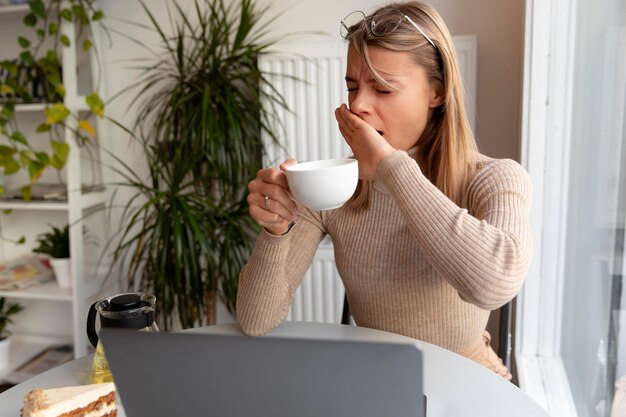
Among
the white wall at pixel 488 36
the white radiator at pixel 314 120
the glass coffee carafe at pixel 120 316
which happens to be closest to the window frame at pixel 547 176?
the white wall at pixel 488 36

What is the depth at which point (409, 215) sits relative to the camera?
3.08 ft

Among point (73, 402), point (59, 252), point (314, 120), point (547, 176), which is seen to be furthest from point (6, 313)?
point (547, 176)

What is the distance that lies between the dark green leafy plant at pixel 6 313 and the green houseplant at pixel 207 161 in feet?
2.52

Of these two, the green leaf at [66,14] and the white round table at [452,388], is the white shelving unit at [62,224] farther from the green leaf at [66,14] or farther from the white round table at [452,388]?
the white round table at [452,388]

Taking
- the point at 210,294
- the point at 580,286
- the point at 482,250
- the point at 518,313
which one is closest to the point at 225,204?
the point at 210,294

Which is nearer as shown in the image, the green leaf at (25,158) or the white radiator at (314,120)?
the white radiator at (314,120)

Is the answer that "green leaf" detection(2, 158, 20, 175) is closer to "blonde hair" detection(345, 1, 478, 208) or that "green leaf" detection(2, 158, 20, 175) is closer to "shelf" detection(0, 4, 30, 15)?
"shelf" detection(0, 4, 30, 15)

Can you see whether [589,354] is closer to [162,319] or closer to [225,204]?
[225,204]

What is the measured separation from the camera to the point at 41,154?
7.70 ft

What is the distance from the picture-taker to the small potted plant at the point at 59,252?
8.18 ft

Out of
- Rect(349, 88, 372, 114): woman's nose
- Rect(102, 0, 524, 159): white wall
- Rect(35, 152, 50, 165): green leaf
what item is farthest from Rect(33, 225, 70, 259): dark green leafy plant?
Rect(349, 88, 372, 114): woman's nose

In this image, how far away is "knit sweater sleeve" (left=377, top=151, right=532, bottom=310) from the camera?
900 millimetres

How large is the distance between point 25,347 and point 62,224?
64 centimetres

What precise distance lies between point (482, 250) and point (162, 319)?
69.8 inches
